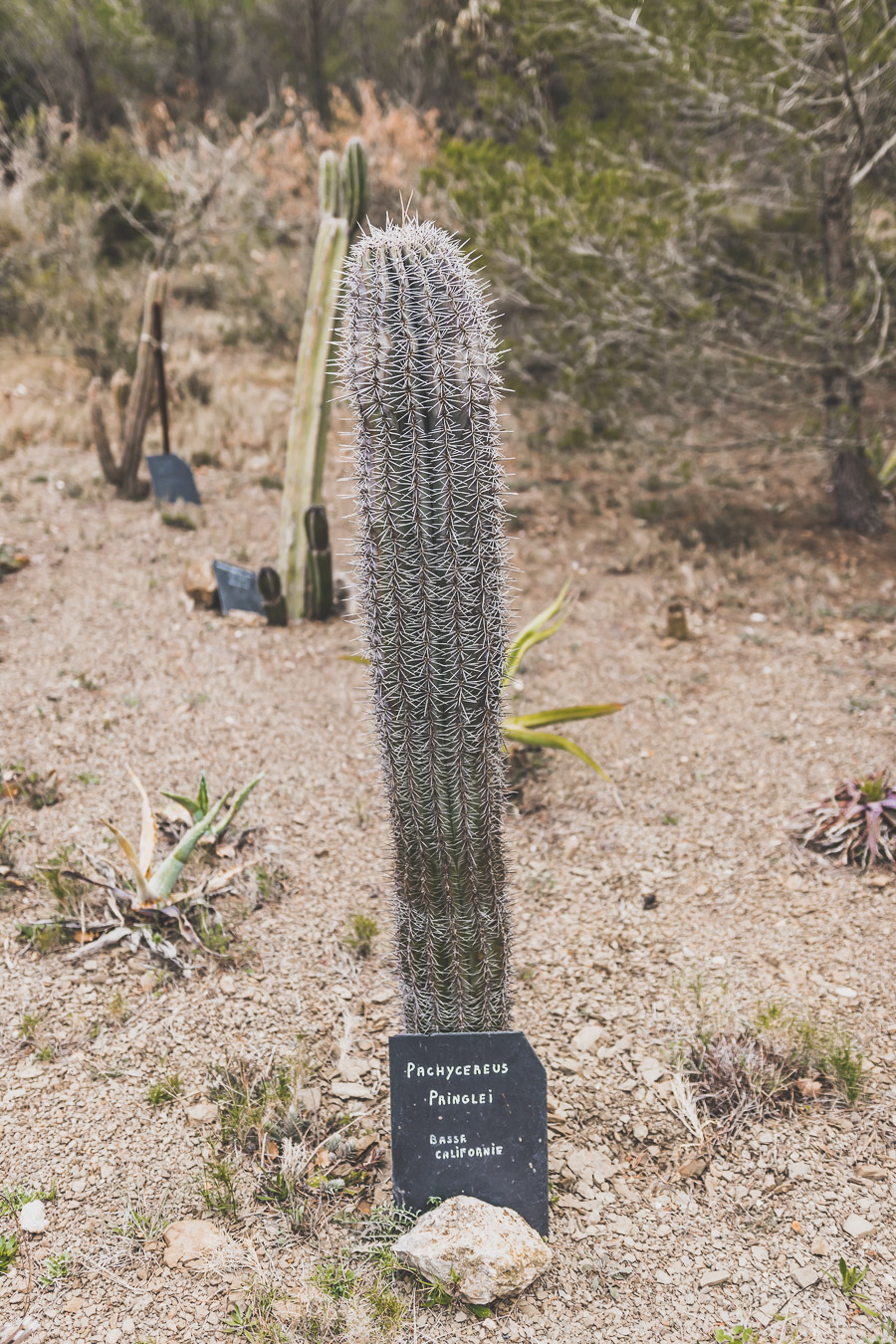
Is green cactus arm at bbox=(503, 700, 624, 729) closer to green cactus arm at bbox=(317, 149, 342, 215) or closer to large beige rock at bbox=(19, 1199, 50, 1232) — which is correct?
large beige rock at bbox=(19, 1199, 50, 1232)

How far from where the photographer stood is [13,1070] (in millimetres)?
2531

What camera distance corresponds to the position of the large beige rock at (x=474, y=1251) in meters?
1.97

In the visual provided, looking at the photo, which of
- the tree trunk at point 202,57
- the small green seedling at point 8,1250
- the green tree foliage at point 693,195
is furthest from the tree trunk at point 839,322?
the tree trunk at point 202,57

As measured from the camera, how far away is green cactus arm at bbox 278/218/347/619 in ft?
16.8

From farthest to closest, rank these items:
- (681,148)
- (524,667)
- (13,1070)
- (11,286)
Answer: (11,286) < (681,148) < (524,667) < (13,1070)

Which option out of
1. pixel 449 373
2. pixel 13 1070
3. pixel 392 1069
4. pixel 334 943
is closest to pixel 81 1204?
pixel 13 1070

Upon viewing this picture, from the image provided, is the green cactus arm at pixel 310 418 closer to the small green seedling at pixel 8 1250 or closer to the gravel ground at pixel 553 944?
the gravel ground at pixel 553 944

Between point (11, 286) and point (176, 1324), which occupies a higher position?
point (11, 286)

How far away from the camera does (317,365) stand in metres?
5.20

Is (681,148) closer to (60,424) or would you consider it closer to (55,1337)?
(60,424)

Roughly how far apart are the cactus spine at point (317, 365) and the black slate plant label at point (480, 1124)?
356 centimetres

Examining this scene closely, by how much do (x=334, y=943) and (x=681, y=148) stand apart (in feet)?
20.2

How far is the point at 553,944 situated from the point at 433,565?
65.6 inches

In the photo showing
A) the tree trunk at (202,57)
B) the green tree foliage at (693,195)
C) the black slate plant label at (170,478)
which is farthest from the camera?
the tree trunk at (202,57)
